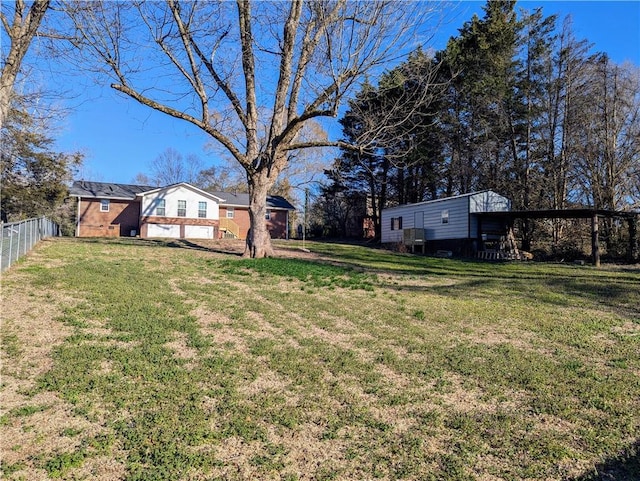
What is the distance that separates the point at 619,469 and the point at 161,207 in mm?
26123

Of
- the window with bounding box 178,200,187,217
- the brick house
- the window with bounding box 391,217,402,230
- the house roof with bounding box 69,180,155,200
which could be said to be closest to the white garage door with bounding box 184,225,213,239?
the brick house

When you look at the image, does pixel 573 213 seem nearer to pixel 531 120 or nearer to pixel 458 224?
pixel 458 224

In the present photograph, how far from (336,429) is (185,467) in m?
1.09

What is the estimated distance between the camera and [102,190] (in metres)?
26.5

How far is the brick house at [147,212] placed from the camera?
25.2 m

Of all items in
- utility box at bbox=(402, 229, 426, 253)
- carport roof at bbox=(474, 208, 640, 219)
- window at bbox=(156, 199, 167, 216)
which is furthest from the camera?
window at bbox=(156, 199, 167, 216)

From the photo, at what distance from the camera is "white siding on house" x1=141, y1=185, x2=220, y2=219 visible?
25.1 meters

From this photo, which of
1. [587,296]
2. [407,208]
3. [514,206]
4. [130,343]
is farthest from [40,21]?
[514,206]

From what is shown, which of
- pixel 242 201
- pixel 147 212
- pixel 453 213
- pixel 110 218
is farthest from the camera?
pixel 242 201

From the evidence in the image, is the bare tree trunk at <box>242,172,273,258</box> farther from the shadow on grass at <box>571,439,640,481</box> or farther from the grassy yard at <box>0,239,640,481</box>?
the shadow on grass at <box>571,439,640,481</box>

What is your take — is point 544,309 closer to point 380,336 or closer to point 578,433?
point 380,336

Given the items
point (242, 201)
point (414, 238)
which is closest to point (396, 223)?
point (414, 238)

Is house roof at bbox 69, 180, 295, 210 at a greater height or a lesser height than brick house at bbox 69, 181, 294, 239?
greater

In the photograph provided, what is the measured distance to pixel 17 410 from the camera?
9.80ft
